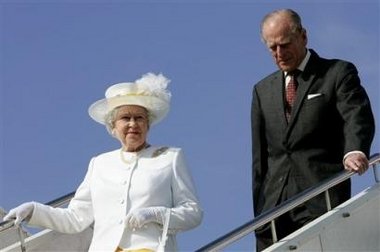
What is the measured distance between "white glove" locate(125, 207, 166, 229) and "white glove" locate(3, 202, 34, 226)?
759 millimetres

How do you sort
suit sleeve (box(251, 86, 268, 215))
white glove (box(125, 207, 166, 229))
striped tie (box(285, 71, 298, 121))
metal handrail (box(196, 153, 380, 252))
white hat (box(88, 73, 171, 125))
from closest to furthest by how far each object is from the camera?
metal handrail (box(196, 153, 380, 252)) → white glove (box(125, 207, 166, 229)) → white hat (box(88, 73, 171, 125)) → striped tie (box(285, 71, 298, 121)) → suit sleeve (box(251, 86, 268, 215))

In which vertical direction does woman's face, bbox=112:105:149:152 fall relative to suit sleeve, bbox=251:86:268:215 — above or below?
above

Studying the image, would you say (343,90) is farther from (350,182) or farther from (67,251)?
(67,251)

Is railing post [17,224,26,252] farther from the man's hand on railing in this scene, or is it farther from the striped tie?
the man's hand on railing

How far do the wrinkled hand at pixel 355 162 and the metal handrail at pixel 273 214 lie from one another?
6cm

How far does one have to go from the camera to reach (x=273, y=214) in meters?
5.60

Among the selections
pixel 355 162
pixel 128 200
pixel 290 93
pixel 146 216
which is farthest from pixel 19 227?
pixel 355 162

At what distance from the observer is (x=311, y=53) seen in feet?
20.6

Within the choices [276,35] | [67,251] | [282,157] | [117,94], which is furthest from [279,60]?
[67,251]

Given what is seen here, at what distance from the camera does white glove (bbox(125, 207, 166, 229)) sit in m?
5.34

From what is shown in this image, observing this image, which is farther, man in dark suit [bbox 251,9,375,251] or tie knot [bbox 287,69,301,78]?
tie knot [bbox 287,69,301,78]

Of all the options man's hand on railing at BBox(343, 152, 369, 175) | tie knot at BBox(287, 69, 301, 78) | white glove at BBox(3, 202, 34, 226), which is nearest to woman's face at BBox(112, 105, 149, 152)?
white glove at BBox(3, 202, 34, 226)

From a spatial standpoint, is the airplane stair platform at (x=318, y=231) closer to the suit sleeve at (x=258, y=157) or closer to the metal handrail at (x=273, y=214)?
the metal handrail at (x=273, y=214)

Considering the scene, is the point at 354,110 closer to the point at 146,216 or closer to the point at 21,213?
the point at 146,216
